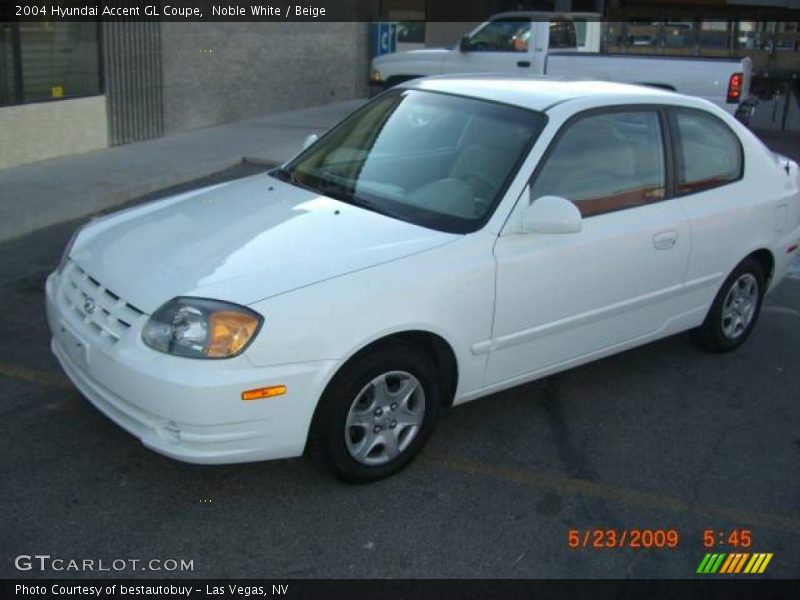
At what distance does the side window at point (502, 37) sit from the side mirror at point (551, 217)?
9.61m

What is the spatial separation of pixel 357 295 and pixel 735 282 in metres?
2.81

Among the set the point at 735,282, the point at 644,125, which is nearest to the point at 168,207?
the point at 644,125

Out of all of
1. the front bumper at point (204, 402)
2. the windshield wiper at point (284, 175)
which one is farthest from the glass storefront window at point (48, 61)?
the front bumper at point (204, 402)

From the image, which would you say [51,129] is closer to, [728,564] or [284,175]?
[284,175]

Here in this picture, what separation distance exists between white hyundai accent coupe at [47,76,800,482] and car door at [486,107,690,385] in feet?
0.04

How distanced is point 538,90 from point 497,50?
9.10 m

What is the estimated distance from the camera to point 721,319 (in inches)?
205

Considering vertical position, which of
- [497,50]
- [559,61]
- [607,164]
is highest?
[497,50]

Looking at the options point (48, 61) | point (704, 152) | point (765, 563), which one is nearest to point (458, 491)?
point (765, 563)

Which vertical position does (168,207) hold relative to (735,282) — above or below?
above

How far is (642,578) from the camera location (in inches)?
126
